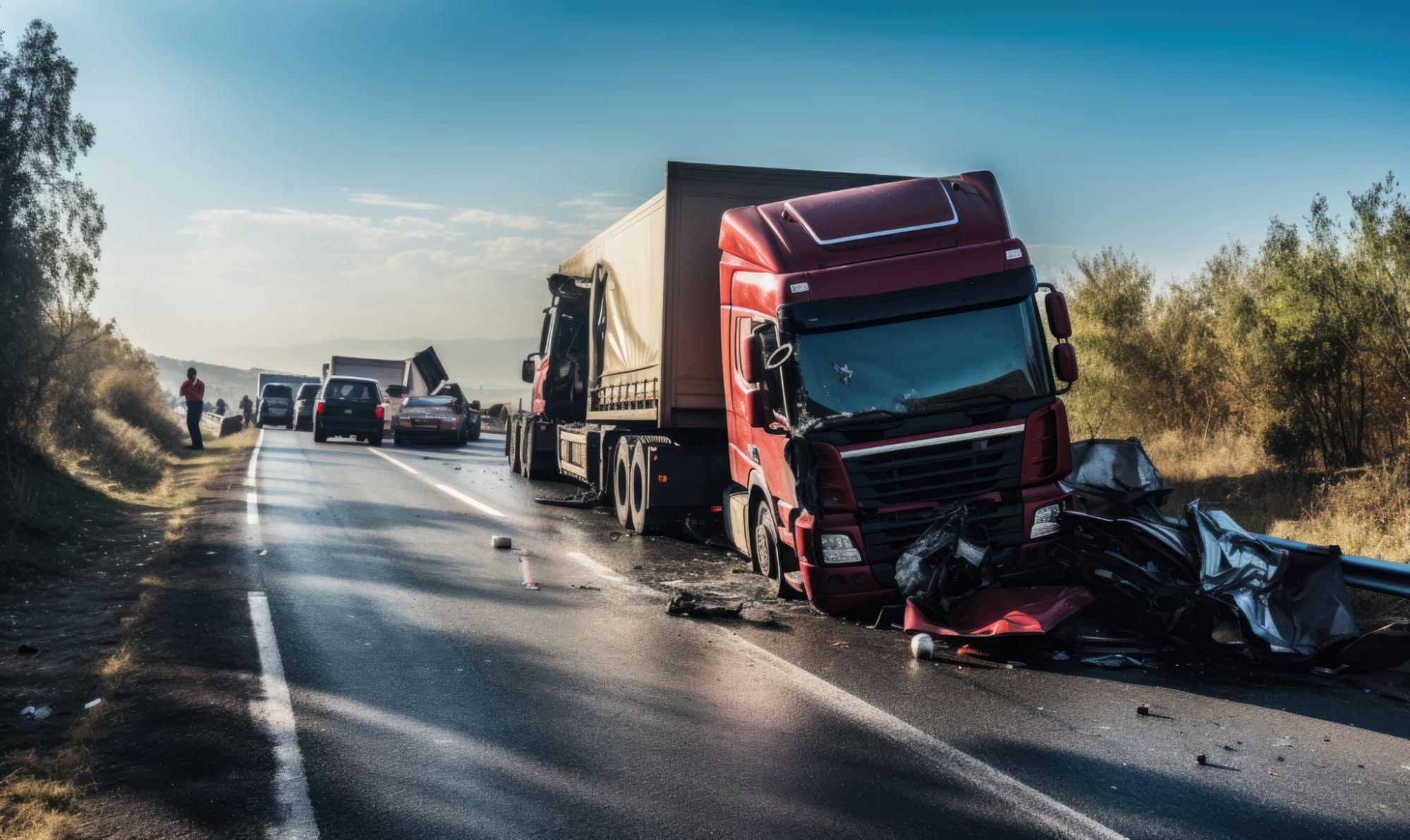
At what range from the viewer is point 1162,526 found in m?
7.79

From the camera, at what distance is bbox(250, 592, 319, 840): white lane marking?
4098 millimetres

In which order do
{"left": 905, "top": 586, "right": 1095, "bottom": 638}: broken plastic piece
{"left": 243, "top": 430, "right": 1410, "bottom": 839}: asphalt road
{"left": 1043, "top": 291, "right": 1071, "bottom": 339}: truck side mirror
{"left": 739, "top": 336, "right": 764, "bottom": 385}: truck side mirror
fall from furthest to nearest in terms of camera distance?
{"left": 739, "top": 336, "right": 764, "bottom": 385}: truck side mirror
{"left": 1043, "top": 291, "right": 1071, "bottom": 339}: truck side mirror
{"left": 905, "top": 586, "right": 1095, "bottom": 638}: broken plastic piece
{"left": 243, "top": 430, "right": 1410, "bottom": 839}: asphalt road

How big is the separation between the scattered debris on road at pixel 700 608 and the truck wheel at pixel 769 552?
17.4 inches

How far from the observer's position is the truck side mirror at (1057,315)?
7871 mm

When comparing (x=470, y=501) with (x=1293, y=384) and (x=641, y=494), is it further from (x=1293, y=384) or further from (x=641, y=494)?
(x=1293, y=384)

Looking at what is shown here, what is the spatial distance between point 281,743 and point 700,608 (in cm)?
382

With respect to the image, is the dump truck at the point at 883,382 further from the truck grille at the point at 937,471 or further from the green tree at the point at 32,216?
the green tree at the point at 32,216

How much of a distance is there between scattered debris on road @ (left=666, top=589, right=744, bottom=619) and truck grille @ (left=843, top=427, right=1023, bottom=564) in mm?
1329

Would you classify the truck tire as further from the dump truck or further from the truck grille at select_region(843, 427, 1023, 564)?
the truck grille at select_region(843, 427, 1023, 564)

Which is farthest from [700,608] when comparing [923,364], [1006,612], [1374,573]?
[1374,573]

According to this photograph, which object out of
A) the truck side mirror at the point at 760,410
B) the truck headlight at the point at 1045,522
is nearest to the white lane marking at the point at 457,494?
the truck side mirror at the point at 760,410

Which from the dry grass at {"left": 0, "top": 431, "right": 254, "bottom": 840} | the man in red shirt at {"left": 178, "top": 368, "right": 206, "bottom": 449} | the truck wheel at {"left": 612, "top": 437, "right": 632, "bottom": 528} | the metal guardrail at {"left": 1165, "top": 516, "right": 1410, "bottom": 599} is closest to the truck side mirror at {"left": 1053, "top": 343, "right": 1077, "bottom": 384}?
the metal guardrail at {"left": 1165, "top": 516, "right": 1410, "bottom": 599}

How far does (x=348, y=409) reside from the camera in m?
31.3

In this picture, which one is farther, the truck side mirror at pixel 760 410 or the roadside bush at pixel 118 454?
the roadside bush at pixel 118 454
